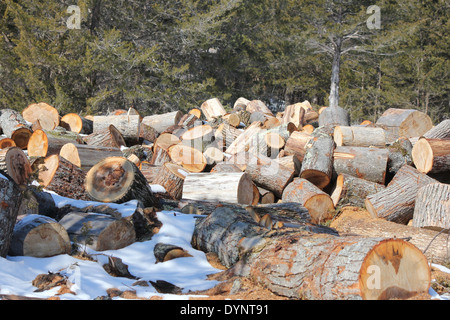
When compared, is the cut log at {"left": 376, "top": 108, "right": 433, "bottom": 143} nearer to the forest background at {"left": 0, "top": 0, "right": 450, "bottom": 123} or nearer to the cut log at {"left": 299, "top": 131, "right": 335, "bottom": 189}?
the cut log at {"left": 299, "top": 131, "right": 335, "bottom": 189}

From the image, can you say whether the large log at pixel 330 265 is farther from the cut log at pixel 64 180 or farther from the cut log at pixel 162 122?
the cut log at pixel 162 122

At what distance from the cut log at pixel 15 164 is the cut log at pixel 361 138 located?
6215mm

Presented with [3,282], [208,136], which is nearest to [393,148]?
[208,136]

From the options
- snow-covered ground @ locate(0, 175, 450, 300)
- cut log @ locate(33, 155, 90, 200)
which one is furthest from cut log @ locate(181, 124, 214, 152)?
snow-covered ground @ locate(0, 175, 450, 300)

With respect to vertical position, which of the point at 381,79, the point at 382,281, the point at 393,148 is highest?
the point at 381,79

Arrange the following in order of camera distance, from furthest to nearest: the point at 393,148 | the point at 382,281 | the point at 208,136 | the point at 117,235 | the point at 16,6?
the point at 16,6
the point at 208,136
the point at 393,148
the point at 117,235
the point at 382,281

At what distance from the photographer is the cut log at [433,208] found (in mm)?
6719

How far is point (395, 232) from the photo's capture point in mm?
6715

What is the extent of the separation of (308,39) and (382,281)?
18504mm

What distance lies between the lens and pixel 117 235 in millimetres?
5105

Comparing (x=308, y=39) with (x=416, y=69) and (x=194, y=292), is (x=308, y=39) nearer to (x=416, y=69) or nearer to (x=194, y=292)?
(x=416, y=69)

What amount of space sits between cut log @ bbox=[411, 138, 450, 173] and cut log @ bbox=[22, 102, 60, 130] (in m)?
8.72

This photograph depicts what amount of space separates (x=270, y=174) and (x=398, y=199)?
230cm

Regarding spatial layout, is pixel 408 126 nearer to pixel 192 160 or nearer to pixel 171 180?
pixel 192 160
